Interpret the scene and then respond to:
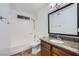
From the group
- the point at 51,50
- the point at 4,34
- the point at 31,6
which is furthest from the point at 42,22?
the point at 4,34

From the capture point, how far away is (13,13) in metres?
1.14

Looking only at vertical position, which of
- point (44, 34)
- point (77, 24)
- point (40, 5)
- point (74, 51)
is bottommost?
point (74, 51)

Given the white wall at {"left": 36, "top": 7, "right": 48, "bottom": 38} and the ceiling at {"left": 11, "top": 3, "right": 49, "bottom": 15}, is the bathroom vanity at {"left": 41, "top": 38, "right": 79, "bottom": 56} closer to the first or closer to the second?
the white wall at {"left": 36, "top": 7, "right": 48, "bottom": 38}

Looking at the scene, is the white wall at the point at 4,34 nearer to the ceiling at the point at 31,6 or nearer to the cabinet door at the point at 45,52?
the ceiling at the point at 31,6

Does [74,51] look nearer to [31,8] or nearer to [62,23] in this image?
[62,23]

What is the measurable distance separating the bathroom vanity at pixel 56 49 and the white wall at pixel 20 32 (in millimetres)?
208

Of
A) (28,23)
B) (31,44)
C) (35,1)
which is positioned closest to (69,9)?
(35,1)

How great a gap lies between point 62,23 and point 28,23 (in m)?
0.44

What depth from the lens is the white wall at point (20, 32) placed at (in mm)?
1151

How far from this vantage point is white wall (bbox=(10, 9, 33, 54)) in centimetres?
115

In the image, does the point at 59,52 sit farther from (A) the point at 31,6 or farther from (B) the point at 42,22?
(A) the point at 31,6

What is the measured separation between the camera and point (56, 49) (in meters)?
1.08

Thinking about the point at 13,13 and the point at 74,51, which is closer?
the point at 74,51

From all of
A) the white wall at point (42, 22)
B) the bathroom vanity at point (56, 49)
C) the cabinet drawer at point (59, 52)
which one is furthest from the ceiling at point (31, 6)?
the cabinet drawer at point (59, 52)
